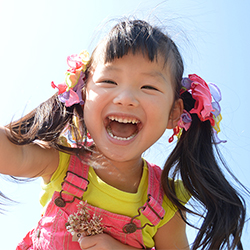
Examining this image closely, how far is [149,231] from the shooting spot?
232 cm

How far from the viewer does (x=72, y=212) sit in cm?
221

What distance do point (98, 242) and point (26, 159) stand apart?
0.62m

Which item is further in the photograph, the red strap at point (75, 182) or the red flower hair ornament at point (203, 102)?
the red flower hair ornament at point (203, 102)

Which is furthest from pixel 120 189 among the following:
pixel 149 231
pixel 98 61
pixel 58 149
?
pixel 98 61

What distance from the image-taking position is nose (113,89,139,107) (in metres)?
2.02

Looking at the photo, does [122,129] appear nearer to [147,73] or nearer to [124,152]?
[124,152]

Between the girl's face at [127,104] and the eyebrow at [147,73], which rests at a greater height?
the eyebrow at [147,73]

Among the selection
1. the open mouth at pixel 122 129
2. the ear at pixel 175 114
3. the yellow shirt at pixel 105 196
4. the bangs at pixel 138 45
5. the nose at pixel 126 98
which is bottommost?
the yellow shirt at pixel 105 196

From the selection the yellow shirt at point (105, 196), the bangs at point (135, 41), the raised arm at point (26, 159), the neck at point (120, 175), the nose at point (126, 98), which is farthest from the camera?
the neck at point (120, 175)

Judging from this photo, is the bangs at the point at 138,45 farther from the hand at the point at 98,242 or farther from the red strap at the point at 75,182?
the hand at the point at 98,242

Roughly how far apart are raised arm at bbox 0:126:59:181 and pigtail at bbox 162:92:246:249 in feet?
2.45

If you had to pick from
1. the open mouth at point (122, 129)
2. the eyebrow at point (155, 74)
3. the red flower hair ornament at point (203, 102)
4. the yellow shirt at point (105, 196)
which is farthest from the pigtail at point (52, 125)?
the red flower hair ornament at point (203, 102)

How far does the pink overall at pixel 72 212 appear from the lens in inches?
86.1

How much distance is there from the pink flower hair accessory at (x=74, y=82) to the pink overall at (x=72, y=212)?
1.19 feet
